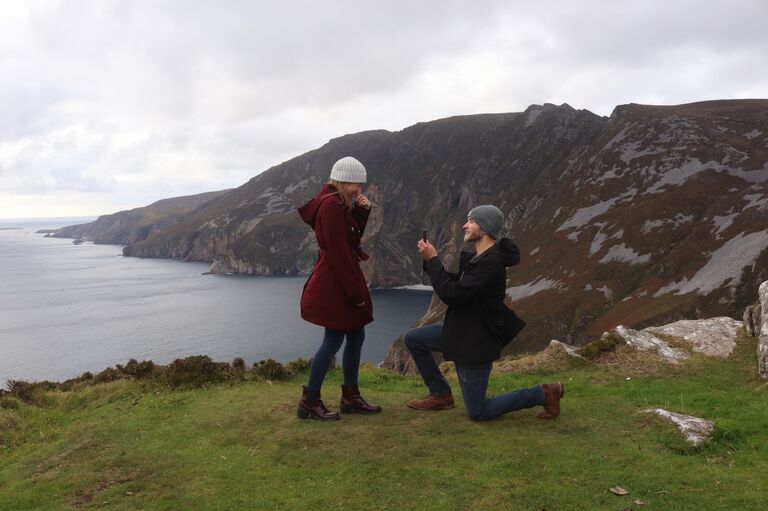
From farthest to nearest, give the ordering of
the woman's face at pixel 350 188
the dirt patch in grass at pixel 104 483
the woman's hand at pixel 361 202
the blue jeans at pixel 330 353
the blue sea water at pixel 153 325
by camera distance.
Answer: the blue sea water at pixel 153 325
the woman's hand at pixel 361 202
the blue jeans at pixel 330 353
the woman's face at pixel 350 188
the dirt patch in grass at pixel 104 483

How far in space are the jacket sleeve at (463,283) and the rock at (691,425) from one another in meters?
3.39

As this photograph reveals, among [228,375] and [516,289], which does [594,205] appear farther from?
[228,375]

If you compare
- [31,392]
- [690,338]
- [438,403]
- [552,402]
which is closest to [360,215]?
[438,403]

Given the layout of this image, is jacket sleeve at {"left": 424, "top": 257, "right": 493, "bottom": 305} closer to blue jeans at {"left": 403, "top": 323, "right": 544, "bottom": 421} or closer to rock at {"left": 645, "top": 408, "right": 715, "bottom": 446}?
blue jeans at {"left": 403, "top": 323, "right": 544, "bottom": 421}

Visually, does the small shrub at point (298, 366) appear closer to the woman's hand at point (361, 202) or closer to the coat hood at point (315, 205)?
the coat hood at point (315, 205)

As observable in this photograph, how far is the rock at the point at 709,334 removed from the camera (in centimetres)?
1212

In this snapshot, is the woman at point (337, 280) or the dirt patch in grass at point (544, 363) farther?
the dirt patch in grass at point (544, 363)

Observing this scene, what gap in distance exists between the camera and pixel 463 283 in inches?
295

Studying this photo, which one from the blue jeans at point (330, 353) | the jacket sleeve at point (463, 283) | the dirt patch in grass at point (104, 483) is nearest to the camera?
the dirt patch in grass at point (104, 483)

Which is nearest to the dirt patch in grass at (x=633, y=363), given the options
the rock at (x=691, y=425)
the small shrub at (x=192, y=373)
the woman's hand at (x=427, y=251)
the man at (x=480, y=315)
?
the rock at (x=691, y=425)

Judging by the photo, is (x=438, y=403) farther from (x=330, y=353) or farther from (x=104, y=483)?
(x=104, y=483)

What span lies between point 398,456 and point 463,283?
2542 millimetres

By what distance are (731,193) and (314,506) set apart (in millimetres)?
104439

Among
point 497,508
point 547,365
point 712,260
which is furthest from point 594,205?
point 497,508
